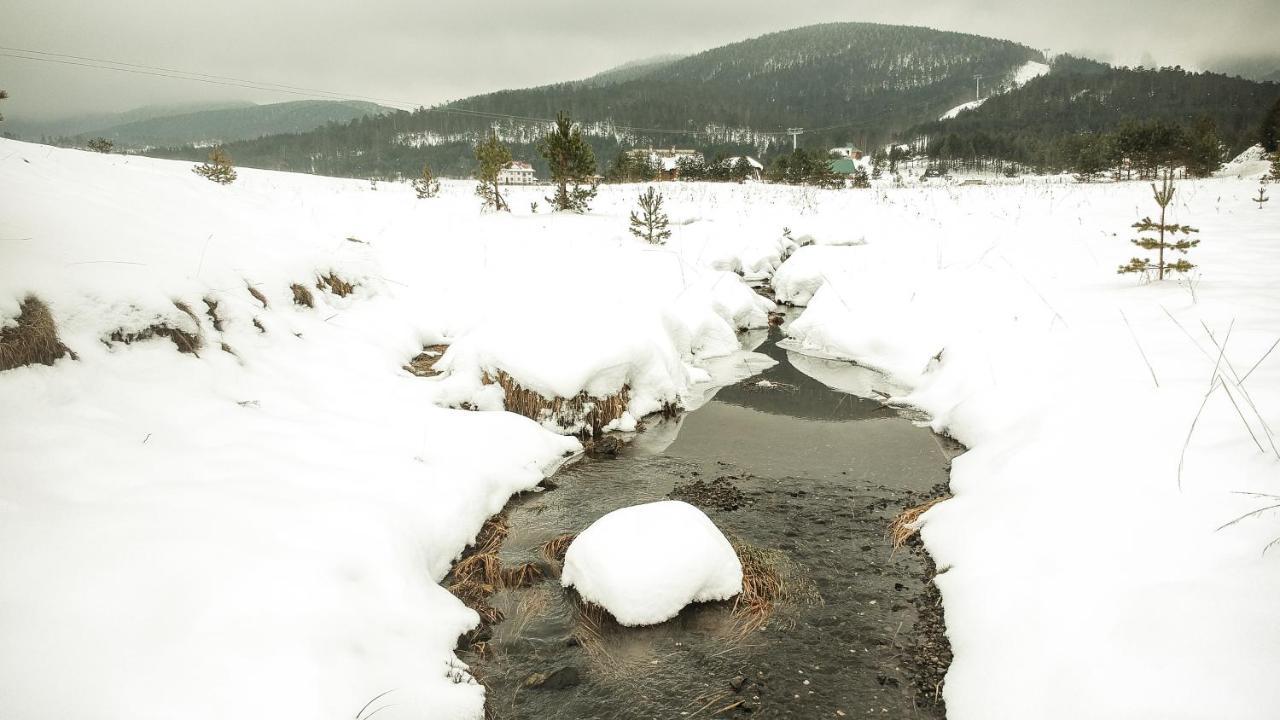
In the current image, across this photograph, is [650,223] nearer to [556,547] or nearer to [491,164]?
[491,164]

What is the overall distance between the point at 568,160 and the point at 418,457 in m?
20.4

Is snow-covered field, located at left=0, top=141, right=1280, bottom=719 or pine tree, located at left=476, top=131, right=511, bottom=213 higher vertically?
pine tree, located at left=476, top=131, right=511, bottom=213

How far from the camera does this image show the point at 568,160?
23844 millimetres

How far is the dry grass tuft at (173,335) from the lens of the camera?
524cm

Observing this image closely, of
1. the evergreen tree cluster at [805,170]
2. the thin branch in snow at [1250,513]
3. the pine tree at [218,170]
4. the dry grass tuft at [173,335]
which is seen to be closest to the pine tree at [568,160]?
the pine tree at [218,170]

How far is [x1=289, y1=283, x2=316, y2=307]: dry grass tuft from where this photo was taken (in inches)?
323

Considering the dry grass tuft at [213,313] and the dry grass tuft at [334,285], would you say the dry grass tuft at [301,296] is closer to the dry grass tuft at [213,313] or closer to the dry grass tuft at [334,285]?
the dry grass tuft at [334,285]

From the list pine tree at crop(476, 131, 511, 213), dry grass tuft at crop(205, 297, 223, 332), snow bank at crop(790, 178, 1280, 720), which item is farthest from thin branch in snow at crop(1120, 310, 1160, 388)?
pine tree at crop(476, 131, 511, 213)

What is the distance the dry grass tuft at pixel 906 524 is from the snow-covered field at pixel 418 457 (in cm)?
30

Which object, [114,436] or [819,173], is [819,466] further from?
[819,173]

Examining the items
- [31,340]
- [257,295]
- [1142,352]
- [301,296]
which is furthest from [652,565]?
[301,296]

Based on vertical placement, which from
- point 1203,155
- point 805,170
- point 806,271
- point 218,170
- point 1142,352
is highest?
point 805,170

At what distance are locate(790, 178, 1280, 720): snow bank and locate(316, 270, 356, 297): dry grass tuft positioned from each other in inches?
358

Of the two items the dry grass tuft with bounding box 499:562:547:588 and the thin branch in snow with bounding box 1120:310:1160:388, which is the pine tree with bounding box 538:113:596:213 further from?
the dry grass tuft with bounding box 499:562:547:588
